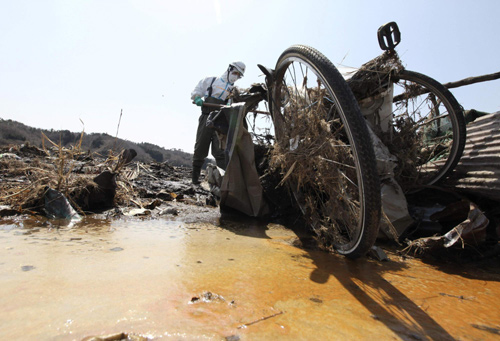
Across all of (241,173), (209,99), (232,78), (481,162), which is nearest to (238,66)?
(232,78)

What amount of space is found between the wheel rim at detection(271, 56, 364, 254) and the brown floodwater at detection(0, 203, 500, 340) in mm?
268

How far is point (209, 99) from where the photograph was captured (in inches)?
174

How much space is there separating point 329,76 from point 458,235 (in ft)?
3.92

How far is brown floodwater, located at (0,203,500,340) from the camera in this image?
0.75m

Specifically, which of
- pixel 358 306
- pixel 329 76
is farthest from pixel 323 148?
pixel 358 306

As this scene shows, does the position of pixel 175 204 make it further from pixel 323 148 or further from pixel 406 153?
pixel 406 153

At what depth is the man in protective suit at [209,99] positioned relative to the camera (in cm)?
429

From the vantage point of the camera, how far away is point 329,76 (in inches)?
60.4

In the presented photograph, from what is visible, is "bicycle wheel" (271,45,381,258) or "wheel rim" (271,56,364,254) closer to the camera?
"bicycle wheel" (271,45,381,258)

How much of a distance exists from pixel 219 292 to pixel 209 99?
386 centimetres

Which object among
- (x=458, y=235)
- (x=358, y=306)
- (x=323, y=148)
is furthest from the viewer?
(x=323, y=148)

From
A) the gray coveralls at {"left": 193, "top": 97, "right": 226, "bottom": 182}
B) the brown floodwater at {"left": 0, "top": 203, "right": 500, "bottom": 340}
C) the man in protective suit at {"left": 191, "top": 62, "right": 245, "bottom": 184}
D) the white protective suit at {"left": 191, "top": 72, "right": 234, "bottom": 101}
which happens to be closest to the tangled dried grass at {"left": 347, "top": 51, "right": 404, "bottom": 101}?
the brown floodwater at {"left": 0, "top": 203, "right": 500, "bottom": 340}

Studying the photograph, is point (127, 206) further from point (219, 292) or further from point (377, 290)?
point (377, 290)

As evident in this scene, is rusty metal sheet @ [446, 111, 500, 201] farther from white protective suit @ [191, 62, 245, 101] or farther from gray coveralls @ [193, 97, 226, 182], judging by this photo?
white protective suit @ [191, 62, 245, 101]
